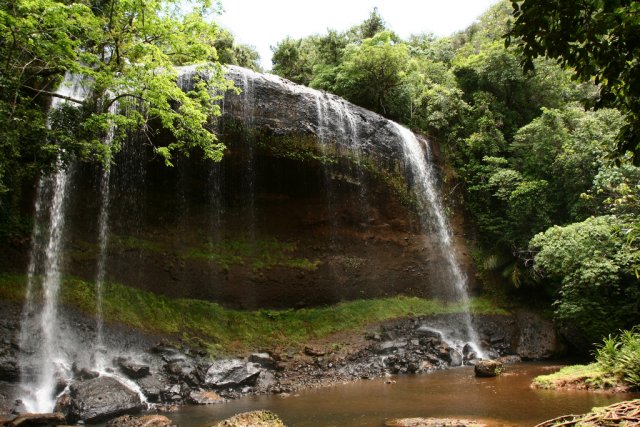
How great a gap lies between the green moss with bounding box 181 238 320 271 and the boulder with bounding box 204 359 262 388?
4.25 metres

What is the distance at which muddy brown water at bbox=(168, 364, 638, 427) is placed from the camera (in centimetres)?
738

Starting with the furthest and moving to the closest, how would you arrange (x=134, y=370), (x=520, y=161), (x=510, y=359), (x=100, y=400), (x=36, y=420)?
(x=520, y=161), (x=510, y=359), (x=134, y=370), (x=100, y=400), (x=36, y=420)

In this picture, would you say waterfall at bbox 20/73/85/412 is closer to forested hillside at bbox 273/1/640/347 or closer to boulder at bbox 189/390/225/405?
boulder at bbox 189/390/225/405

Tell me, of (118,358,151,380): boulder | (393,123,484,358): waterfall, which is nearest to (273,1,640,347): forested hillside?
(393,123,484,358): waterfall

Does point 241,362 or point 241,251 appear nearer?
point 241,362

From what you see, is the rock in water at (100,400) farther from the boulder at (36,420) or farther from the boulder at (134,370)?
the boulder at (134,370)

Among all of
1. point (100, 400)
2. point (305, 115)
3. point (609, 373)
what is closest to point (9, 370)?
point (100, 400)

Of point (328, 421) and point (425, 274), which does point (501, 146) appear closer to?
point (425, 274)

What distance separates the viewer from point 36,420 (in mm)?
8109

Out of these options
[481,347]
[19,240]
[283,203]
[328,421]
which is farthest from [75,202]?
[481,347]

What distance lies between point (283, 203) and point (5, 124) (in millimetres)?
9191

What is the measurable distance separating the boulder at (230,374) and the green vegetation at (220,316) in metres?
1.37

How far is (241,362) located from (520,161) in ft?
45.0

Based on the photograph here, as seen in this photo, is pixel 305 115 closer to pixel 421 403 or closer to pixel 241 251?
pixel 241 251
